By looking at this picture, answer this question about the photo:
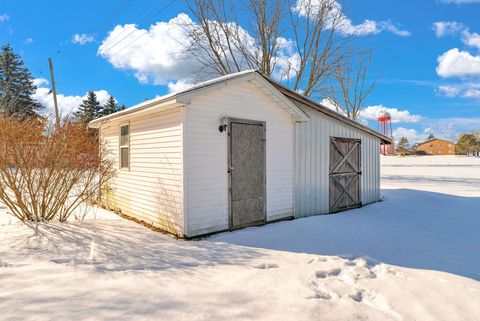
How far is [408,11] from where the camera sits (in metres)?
10.7

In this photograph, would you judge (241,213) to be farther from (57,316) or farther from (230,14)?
(230,14)

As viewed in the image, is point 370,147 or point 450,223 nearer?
point 450,223

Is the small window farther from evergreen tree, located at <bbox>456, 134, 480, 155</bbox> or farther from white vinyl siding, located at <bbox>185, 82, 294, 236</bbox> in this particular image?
evergreen tree, located at <bbox>456, 134, 480, 155</bbox>

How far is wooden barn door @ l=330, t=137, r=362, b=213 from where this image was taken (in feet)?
26.6

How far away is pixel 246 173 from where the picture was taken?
238 inches

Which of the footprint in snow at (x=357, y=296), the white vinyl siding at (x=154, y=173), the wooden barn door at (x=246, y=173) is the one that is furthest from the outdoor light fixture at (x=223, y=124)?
the footprint in snow at (x=357, y=296)

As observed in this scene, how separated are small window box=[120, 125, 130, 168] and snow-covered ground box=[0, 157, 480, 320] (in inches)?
69.9

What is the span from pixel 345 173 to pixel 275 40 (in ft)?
33.1

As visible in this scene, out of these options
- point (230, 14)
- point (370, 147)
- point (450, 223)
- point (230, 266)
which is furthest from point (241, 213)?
point (230, 14)

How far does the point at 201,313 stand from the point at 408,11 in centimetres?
1257

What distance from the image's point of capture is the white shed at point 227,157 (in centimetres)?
523

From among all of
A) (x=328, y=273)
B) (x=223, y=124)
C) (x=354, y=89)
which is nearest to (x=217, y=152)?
(x=223, y=124)

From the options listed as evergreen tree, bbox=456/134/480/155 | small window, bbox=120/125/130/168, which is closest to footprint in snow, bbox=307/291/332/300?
small window, bbox=120/125/130/168

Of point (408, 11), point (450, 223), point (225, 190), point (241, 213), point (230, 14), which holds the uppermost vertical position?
point (230, 14)
